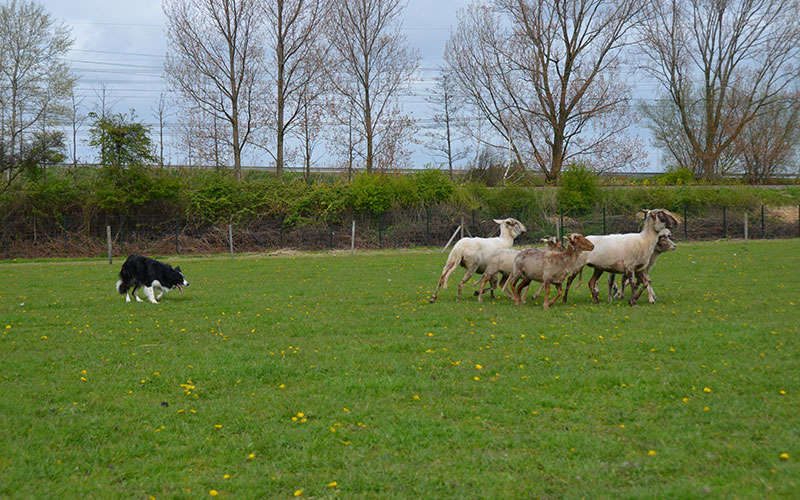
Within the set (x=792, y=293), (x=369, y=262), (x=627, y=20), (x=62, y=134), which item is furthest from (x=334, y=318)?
(x=627, y=20)

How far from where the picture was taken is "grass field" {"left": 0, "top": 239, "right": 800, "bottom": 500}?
4.43 metres

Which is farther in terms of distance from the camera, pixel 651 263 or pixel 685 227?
pixel 685 227

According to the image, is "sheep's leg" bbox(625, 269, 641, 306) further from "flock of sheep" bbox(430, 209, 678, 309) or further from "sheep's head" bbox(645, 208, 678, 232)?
"sheep's head" bbox(645, 208, 678, 232)

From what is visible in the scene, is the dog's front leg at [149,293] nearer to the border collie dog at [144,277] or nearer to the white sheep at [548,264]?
Result: the border collie dog at [144,277]

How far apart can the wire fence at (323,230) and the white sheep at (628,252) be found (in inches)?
739

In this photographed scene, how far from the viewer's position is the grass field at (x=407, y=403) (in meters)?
4.43

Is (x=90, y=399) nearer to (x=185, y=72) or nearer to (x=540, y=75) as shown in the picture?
(x=185, y=72)

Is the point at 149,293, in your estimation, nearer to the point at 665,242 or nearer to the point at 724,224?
the point at 665,242

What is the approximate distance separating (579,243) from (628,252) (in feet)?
4.03

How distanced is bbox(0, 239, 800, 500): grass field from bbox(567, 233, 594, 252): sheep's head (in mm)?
1136

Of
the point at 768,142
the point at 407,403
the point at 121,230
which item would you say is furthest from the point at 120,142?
the point at 768,142

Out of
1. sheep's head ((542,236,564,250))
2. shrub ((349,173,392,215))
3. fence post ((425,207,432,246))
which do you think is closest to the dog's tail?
sheep's head ((542,236,564,250))

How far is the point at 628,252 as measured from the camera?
41.1 ft

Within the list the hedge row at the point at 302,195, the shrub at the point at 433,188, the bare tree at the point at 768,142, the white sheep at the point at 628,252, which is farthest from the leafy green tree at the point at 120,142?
the bare tree at the point at 768,142
